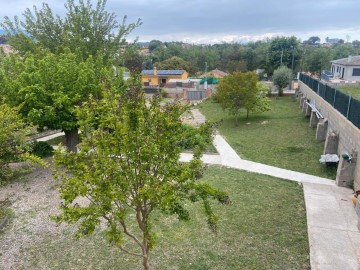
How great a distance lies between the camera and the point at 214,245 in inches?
314

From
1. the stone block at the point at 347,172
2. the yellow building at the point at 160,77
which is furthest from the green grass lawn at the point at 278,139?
the yellow building at the point at 160,77

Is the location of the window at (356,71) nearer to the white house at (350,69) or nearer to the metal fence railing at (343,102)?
the white house at (350,69)

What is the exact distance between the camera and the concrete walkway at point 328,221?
7324mm

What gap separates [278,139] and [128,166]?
16.1 m

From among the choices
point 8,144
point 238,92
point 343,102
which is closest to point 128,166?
→ point 8,144

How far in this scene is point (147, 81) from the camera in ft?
185

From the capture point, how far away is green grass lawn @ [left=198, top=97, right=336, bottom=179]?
14578 millimetres

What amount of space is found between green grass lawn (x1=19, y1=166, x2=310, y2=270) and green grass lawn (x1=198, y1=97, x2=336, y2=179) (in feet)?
14.7

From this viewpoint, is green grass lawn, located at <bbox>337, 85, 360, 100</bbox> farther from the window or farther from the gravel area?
the gravel area

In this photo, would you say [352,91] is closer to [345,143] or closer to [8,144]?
[345,143]

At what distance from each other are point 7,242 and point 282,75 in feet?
113

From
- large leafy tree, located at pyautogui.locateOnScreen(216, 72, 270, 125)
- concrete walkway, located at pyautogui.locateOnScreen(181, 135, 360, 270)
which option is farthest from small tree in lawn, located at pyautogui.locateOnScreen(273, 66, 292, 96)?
concrete walkway, located at pyautogui.locateOnScreen(181, 135, 360, 270)

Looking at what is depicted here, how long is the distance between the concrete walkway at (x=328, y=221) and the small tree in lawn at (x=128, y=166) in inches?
166

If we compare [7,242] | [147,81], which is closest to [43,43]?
[7,242]
